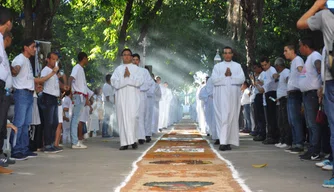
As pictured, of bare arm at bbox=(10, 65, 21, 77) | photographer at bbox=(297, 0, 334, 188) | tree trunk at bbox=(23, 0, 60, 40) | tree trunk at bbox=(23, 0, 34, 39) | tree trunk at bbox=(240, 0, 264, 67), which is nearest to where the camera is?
photographer at bbox=(297, 0, 334, 188)

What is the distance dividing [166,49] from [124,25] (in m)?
14.7

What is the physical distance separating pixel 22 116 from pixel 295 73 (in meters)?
5.37

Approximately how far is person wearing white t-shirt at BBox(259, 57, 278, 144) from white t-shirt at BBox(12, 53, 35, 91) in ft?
23.2

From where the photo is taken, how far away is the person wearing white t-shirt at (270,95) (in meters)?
17.5

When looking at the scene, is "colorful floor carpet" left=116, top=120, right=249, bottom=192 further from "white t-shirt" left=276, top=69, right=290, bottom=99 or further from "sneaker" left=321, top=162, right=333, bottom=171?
"white t-shirt" left=276, top=69, right=290, bottom=99

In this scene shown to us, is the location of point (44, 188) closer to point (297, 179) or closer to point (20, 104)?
point (297, 179)

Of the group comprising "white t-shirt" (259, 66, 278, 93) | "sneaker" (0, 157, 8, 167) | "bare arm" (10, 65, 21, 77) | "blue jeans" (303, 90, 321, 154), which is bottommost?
"sneaker" (0, 157, 8, 167)

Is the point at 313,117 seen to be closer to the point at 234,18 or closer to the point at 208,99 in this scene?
the point at 208,99

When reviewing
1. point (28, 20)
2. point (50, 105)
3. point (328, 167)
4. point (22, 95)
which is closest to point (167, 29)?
point (28, 20)

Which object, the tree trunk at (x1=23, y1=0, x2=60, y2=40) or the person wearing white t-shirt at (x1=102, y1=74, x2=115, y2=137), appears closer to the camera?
the tree trunk at (x1=23, y1=0, x2=60, y2=40)

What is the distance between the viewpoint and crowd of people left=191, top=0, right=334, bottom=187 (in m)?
8.55

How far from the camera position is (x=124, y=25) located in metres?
28.1

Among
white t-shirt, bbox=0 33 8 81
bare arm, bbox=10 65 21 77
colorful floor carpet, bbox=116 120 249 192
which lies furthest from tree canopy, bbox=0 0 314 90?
white t-shirt, bbox=0 33 8 81

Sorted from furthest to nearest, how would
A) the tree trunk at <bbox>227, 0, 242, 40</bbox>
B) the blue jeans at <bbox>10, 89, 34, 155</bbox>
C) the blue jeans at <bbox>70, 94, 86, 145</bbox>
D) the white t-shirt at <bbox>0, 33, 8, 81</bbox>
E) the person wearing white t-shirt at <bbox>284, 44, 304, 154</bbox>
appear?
the tree trunk at <bbox>227, 0, 242, 40</bbox> < the blue jeans at <bbox>70, 94, 86, 145</bbox> < the person wearing white t-shirt at <bbox>284, 44, 304, 154</bbox> < the blue jeans at <bbox>10, 89, 34, 155</bbox> < the white t-shirt at <bbox>0, 33, 8, 81</bbox>
